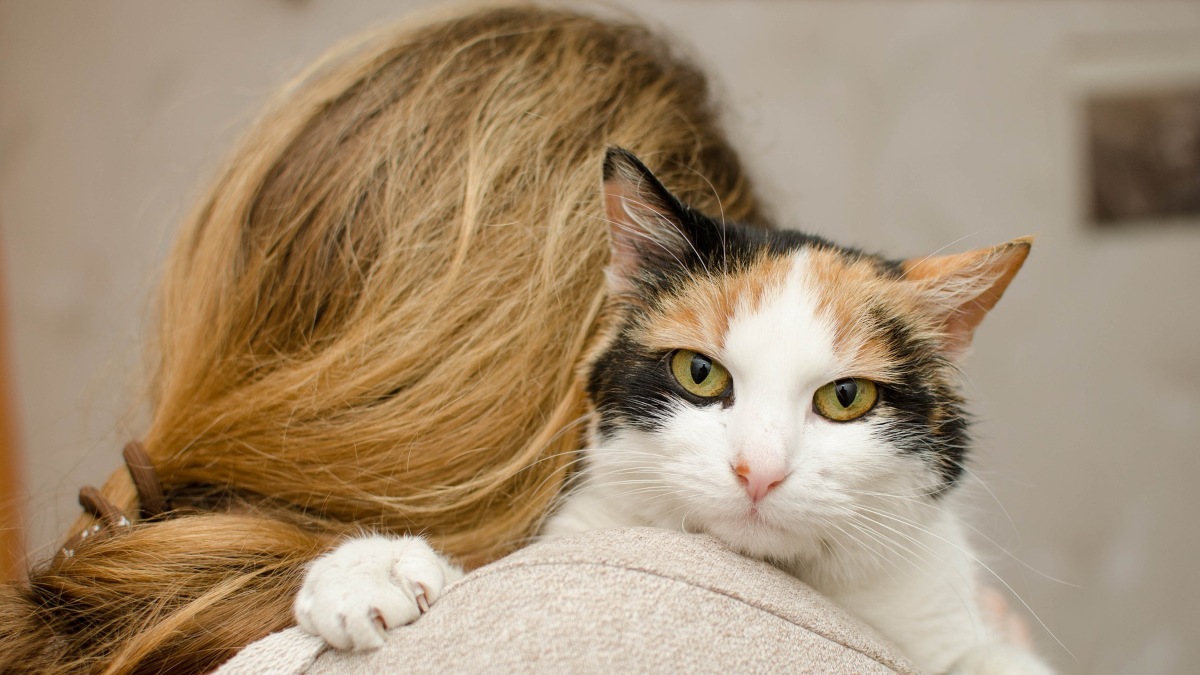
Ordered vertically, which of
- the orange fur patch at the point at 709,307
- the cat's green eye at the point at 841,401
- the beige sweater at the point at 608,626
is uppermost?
the orange fur patch at the point at 709,307

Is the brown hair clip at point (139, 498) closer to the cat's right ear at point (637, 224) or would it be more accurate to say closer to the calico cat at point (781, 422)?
the calico cat at point (781, 422)

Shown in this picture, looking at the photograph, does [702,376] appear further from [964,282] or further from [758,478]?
[964,282]

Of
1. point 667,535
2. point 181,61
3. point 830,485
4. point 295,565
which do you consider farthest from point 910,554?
point 181,61

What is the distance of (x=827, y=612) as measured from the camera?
70 cm

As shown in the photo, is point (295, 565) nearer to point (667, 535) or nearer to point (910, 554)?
point (667, 535)

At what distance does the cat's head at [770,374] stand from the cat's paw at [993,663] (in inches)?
9.8

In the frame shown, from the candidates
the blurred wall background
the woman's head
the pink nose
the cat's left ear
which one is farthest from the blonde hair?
the blurred wall background

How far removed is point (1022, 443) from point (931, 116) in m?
1.07

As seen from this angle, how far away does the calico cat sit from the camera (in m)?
0.74

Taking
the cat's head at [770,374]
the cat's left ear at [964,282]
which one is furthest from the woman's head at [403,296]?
the cat's left ear at [964,282]

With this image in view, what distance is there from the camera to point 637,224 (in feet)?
2.91

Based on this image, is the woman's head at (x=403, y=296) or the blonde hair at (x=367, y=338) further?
the woman's head at (x=403, y=296)

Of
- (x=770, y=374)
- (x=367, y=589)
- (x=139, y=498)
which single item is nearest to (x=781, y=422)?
(x=770, y=374)

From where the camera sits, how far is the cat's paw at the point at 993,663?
944mm
